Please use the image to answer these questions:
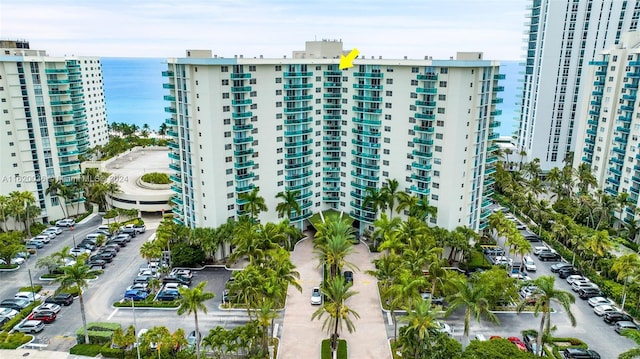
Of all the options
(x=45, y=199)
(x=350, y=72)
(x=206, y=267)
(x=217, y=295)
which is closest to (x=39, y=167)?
(x=45, y=199)

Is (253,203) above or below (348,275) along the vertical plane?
above

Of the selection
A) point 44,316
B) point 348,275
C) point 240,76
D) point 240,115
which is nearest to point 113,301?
point 44,316

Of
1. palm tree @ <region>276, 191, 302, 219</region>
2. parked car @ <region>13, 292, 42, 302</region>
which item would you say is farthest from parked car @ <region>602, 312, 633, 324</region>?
parked car @ <region>13, 292, 42, 302</region>

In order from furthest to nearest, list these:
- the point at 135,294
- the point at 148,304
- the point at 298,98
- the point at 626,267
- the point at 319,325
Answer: the point at 298,98 < the point at 135,294 < the point at 148,304 < the point at 626,267 < the point at 319,325

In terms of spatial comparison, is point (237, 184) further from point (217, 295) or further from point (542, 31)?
point (542, 31)

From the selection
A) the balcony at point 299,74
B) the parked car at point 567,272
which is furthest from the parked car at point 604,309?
the balcony at point 299,74

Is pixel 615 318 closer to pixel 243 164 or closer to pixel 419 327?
pixel 419 327

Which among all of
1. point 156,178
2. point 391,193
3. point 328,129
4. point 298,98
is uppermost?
point 298,98
